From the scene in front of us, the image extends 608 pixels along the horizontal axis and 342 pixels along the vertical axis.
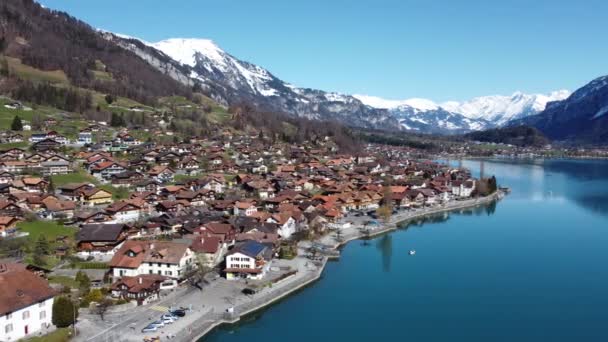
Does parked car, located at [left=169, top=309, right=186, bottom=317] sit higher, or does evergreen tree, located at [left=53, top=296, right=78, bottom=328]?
evergreen tree, located at [left=53, top=296, right=78, bottom=328]

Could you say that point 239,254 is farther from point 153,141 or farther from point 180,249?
point 153,141

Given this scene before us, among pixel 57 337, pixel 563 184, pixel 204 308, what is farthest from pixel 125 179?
pixel 563 184

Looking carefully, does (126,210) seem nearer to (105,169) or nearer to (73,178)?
(73,178)

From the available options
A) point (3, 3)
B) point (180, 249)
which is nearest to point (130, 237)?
point (180, 249)

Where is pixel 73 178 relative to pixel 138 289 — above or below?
above

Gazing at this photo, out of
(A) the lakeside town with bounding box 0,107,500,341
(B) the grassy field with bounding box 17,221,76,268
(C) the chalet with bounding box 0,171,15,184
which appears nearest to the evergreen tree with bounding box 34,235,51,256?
(A) the lakeside town with bounding box 0,107,500,341

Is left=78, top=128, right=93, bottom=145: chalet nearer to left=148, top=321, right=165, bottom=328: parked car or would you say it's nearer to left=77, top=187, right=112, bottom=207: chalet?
left=77, top=187, right=112, bottom=207: chalet
